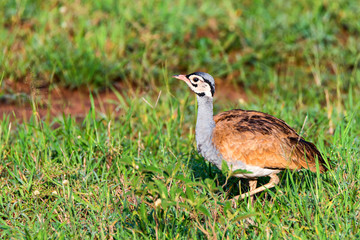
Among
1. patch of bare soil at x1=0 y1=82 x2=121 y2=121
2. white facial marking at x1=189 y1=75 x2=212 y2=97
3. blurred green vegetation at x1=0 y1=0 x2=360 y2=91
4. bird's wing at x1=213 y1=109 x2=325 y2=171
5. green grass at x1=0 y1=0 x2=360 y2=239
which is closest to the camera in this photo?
green grass at x1=0 y1=0 x2=360 y2=239

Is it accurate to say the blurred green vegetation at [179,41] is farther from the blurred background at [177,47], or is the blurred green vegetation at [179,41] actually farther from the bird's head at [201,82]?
the bird's head at [201,82]

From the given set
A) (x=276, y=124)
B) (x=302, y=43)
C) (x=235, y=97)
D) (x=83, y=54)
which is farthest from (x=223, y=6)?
(x=276, y=124)

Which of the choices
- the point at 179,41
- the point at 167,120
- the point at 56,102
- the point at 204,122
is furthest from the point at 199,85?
the point at 179,41

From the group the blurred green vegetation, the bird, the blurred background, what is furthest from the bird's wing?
the blurred green vegetation

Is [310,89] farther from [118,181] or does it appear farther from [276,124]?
[118,181]

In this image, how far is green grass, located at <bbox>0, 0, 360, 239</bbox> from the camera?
12.9 ft

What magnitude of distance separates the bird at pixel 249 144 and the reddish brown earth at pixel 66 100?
5.16 ft

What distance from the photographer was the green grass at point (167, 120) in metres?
3.93

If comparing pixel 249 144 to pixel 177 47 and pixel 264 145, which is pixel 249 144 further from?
pixel 177 47

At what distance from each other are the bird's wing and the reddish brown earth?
1.75m

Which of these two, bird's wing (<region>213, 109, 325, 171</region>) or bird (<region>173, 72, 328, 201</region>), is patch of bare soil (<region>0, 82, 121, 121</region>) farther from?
bird's wing (<region>213, 109, 325, 171</region>)

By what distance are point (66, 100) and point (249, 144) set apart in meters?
3.05

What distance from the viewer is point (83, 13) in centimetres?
774

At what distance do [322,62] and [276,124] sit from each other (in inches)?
135
